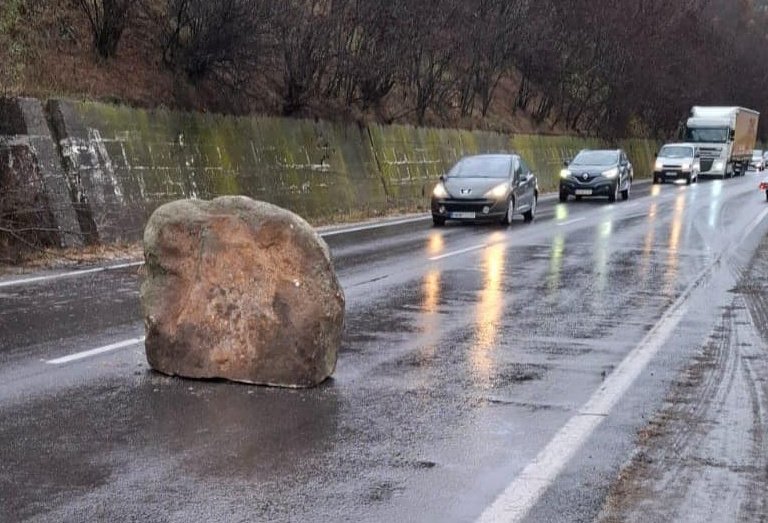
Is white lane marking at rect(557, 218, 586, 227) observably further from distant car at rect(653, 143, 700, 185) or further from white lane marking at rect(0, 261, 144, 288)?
distant car at rect(653, 143, 700, 185)

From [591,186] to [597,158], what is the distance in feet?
6.64

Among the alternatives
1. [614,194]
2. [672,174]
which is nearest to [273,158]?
[614,194]

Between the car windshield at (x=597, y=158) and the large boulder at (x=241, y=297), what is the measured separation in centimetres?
2587

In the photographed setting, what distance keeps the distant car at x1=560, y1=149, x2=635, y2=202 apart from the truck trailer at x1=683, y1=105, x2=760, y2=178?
72.7ft

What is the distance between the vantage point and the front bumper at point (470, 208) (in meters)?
20.9

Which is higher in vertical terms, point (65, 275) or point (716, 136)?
point (65, 275)

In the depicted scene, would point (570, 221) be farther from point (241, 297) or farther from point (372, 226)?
point (241, 297)

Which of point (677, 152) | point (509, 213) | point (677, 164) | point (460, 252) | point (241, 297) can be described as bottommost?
point (677, 164)

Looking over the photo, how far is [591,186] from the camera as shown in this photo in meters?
30.8

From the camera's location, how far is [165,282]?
730cm

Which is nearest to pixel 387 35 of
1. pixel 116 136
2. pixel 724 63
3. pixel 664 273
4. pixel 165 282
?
pixel 116 136

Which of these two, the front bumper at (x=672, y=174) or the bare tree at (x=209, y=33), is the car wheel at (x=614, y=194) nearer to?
the bare tree at (x=209, y=33)

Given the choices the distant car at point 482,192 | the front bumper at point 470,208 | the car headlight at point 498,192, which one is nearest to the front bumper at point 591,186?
the distant car at point 482,192

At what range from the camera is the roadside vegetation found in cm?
1973
